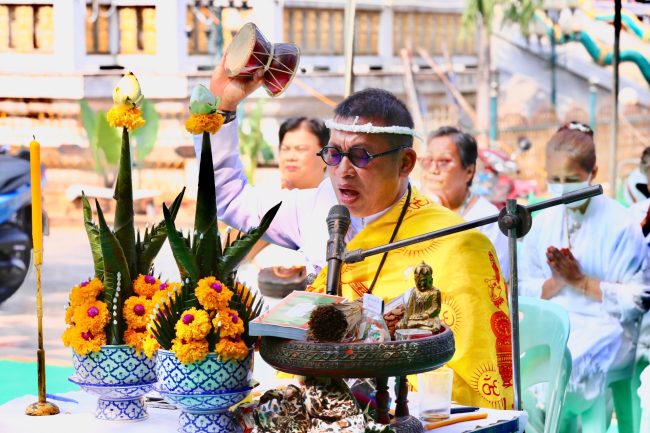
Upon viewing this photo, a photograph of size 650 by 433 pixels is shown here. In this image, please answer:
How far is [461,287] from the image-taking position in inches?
116

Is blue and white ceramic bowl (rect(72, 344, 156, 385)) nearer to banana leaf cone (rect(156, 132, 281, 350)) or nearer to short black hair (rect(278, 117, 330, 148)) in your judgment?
banana leaf cone (rect(156, 132, 281, 350))

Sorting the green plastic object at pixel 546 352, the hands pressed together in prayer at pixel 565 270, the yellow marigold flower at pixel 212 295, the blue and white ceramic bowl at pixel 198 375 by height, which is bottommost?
the green plastic object at pixel 546 352

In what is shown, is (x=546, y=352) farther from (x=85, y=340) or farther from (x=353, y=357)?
(x=353, y=357)

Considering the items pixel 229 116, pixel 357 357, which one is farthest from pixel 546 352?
pixel 357 357

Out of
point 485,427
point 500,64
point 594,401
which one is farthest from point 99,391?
point 500,64

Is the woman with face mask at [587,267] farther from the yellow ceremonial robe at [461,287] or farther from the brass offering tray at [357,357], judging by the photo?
the brass offering tray at [357,357]

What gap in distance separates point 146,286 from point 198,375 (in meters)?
0.36

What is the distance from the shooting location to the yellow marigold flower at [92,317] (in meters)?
2.56

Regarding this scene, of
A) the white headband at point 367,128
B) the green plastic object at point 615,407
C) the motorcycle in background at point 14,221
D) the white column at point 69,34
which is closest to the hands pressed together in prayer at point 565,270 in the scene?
the green plastic object at point 615,407

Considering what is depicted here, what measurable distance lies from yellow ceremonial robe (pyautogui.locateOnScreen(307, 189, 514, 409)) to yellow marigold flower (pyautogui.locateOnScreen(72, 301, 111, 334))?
630mm

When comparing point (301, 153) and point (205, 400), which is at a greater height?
point (301, 153)

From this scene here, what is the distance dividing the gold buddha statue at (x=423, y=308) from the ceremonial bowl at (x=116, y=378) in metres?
0.62

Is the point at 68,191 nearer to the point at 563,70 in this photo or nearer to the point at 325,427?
the point at 563,70

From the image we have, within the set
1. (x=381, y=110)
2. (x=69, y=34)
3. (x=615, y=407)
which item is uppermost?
(x=69, y=34)
